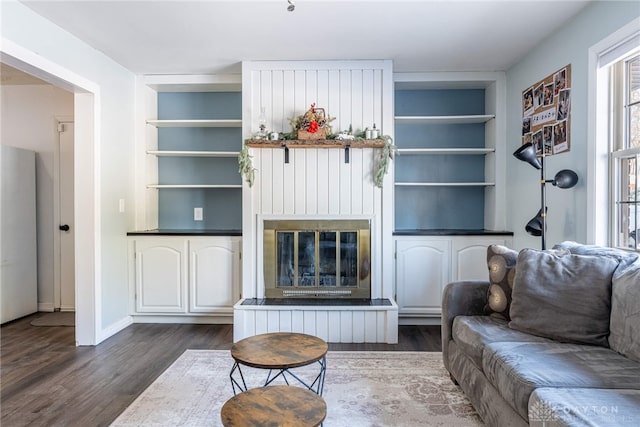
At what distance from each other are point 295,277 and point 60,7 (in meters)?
2.65

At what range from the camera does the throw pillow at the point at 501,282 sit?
2.14 m

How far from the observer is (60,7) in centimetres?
245

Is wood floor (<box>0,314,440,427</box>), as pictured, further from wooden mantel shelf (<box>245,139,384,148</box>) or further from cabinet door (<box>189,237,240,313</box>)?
wooden mantel shelf (<box>245,139,384,148</box>)

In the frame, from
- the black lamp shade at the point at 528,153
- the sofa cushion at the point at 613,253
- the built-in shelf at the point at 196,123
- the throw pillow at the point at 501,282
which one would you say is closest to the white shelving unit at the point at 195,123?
the built-in shelf at the point at 196,123

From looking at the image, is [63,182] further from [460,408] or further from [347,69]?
[460,408]

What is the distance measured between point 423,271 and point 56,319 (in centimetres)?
375

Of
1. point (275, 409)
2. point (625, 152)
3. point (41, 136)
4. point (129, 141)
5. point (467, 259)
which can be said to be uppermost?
point (41, 136)

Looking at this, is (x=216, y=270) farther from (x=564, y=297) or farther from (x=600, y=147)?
(x=600, y=147)

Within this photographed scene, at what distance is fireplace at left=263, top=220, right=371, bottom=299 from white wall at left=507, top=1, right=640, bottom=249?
142 centimetres

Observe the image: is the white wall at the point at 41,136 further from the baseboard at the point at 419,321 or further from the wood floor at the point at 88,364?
the baseboard at the point at 419,321

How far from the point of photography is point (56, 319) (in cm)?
378

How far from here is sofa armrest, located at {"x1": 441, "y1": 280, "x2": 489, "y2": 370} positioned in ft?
7.47

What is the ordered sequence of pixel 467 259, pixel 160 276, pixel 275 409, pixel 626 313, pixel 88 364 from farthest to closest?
pixel 160 276, pixel 467 259, pixel 88 364, pixel 626 313, pixel 275 409

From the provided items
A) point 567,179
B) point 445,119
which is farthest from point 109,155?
point 567,179
